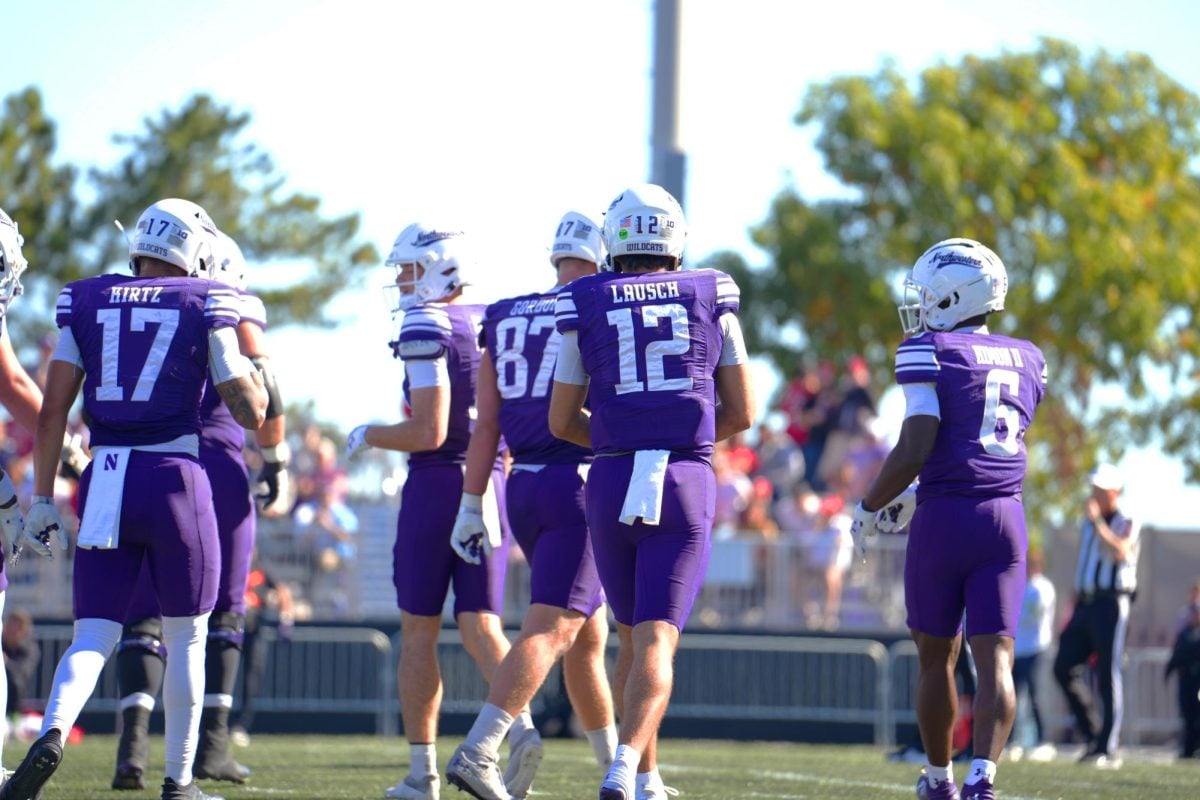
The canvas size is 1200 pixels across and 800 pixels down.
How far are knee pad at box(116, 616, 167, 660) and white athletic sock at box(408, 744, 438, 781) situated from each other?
1229 mm

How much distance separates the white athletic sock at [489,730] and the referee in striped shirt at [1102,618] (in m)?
6.97

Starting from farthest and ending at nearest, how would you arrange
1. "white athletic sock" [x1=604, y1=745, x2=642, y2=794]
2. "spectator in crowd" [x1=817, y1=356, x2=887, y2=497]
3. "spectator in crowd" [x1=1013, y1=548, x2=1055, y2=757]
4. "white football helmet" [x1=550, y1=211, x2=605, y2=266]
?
"spectator in crowd" [x1=817, y1=356, x2=887, y2=497] → "spectator in crowd" [x1=1013, y1=548, x2=1055, y2=757] → "white football helmet" [x1=550, y1=211, x2=605, y2=266] → "white athletic sock" [x1=604, y1=745, x2=642, y2=794]

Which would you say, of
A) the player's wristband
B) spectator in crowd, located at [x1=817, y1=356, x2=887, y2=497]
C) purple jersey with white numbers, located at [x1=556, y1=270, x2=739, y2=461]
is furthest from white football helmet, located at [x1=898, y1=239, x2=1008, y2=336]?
spectator in crowd, located at [x1=817, y1=356, x2=887, y2=497]

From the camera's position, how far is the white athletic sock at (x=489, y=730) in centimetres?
686

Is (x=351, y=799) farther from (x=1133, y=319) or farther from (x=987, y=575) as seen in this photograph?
(x=1133, y=319)

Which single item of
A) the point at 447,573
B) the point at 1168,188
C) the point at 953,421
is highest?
the point at 1168,188

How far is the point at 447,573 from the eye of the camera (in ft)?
26.2

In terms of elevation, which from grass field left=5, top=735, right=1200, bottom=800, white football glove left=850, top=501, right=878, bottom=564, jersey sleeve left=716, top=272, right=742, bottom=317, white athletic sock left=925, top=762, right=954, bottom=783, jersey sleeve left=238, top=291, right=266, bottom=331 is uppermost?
jersey sleeve left=238, top=291, right=266, bottom=331

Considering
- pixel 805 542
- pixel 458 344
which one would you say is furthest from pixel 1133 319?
pixel 458 344

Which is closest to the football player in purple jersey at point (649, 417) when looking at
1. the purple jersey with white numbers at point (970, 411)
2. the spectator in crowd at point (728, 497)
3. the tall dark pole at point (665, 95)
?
the purple jersey with white numbers at point (970, 411)

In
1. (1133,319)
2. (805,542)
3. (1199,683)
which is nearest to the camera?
(1199,683)

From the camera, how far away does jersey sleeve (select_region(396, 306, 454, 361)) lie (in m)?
7.81

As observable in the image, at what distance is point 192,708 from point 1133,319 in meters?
25.8

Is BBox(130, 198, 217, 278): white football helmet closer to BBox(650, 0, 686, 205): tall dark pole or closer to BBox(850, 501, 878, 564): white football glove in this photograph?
BBox(850, 501, 878, 564): white football glove
